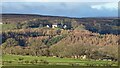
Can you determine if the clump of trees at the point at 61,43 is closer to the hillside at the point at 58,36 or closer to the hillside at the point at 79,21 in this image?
the hillside at the point at 58,36

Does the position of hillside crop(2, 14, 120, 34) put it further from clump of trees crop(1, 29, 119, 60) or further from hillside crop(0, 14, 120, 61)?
clump of trees crop(1, 29, 119, 60)

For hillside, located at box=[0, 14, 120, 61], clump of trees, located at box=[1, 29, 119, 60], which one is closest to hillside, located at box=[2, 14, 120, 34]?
hillside, located at box=[0, 14, 120, 61]

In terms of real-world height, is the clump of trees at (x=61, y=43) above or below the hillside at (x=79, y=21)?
below

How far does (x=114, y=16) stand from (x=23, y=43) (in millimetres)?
27509

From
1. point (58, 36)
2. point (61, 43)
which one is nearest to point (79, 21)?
point (58, 36)

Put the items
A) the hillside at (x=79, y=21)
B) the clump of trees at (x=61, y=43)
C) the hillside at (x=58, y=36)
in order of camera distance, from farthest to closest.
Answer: the hillside at (x=79, y=21), the hillside at (x=58, y=36), the clump of trees at (x=61, y=43)

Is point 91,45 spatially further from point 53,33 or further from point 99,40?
point 53,33

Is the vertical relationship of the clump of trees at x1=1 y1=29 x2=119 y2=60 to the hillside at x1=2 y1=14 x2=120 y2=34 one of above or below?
below

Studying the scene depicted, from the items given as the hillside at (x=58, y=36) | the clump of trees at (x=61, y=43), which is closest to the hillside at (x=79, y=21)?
the hillside at (x=58, y=36)

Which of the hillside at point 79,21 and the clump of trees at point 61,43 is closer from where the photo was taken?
the clump of trees at point 61,43

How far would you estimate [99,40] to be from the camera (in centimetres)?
8150

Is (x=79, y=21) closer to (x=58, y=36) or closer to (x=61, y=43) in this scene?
(x=58, y=36)

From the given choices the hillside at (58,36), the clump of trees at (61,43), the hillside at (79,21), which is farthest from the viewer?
the hillside at (79,21)

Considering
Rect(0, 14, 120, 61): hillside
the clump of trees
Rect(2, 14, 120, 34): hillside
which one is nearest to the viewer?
the clump of trees
